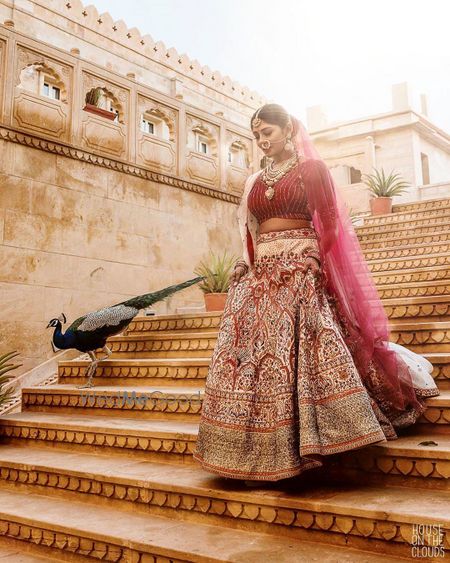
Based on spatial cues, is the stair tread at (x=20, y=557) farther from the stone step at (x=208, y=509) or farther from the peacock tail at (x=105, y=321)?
the peacock tail at (x=105, y=321)

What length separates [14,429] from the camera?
4133 millimetres

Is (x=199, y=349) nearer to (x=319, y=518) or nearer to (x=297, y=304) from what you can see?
(x=297, y=304)

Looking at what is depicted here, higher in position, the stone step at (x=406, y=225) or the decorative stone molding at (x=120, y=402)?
the stone step at (x=406, y=225)

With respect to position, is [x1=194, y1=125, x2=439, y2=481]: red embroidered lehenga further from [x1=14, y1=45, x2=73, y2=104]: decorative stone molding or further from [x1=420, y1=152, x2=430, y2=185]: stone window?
[x1=420, y1=152, x2=430, y2=185]: stone window

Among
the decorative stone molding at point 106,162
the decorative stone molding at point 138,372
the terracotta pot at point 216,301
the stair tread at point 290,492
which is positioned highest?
the decorative stone molding at point 106,162

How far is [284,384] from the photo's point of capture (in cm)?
242

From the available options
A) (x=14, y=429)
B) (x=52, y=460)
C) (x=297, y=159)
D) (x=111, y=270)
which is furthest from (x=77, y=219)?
(x=297, y=159)

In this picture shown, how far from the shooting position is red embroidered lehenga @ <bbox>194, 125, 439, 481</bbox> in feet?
7.57

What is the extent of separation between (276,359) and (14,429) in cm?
256

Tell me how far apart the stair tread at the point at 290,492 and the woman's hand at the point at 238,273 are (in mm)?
996

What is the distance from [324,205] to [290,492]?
1344mm

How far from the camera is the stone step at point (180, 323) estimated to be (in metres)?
5.45

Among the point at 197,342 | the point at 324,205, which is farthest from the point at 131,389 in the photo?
the point at 324,205

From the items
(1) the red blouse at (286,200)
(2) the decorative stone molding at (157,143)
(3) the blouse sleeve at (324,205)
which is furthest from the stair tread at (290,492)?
(2) the decorative stone molding at (157,143)
